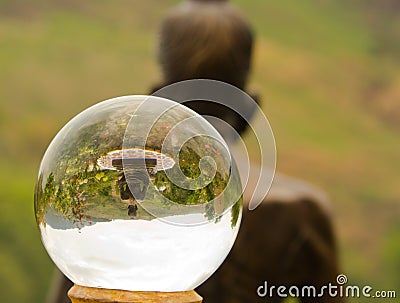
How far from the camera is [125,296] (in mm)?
2229

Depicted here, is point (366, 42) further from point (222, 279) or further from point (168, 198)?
point (168, 198)

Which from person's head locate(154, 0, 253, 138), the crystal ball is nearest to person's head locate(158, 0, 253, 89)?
person's head locate(154, 0, 253, 138)

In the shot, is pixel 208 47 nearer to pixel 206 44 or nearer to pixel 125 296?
pixel 206 44

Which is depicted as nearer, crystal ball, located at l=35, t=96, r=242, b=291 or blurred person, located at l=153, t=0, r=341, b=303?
crystal ball, located at l=35, t=96, r=242, b=291

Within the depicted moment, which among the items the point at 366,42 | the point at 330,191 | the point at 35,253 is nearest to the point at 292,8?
the point at 366,42

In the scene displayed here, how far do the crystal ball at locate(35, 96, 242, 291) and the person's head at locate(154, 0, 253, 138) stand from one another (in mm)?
1620

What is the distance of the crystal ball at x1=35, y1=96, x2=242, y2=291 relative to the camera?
7.13 feet

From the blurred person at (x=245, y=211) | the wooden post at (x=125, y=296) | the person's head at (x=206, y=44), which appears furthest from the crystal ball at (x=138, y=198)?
the person's head at (x=206, y=44)

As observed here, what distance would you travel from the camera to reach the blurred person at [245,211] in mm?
3969

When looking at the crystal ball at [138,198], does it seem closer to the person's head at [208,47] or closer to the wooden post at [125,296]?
the wooden post at [125,296]

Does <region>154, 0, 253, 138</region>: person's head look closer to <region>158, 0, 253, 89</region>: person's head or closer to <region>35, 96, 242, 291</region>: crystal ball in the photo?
<region>158, 0, 253, 89</region>: person's head

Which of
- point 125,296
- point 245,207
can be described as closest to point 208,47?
point 245,207

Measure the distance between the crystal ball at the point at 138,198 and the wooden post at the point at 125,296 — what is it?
11 mm

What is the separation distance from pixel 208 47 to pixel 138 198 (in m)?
1.86
